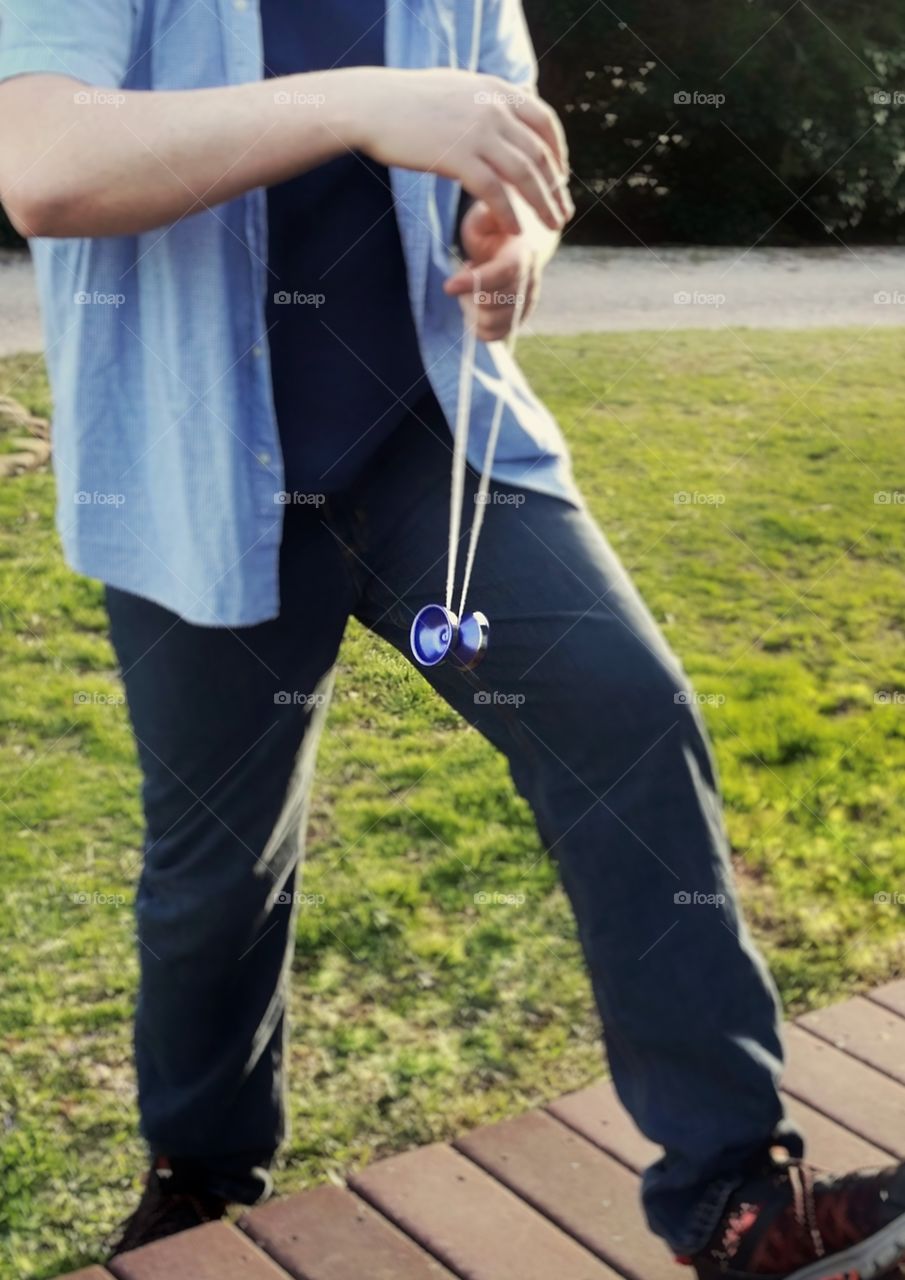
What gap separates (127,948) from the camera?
3.08 m

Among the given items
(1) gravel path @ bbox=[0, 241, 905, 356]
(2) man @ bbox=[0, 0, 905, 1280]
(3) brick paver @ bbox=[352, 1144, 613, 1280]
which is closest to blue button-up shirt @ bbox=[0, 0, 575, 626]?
(2) man @ bbox=[0, 0, 905, 1280]

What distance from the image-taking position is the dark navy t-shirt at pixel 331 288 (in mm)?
1812

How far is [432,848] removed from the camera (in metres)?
3.45

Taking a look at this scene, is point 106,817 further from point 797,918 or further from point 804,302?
point 804,302

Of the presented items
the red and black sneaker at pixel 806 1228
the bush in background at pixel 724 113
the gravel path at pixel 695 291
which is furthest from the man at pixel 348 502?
the bush in background at pixel 724 113

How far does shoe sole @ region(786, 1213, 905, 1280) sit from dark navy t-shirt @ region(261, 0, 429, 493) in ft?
3.22

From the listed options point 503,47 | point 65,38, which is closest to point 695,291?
point 503,47

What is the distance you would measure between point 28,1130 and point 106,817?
110 centimetres

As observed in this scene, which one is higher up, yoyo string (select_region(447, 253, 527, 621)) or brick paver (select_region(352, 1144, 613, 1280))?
yoyo string (select_region(447, 253, 527, 621))

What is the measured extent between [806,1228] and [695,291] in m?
8.51

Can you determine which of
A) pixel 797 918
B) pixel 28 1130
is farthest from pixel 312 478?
pixel 797 918

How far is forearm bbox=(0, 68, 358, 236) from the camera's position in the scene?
1.58 m

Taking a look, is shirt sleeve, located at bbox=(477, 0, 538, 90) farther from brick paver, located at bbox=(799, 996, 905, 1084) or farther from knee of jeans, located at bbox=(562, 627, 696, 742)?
brick paver, located at bbox=(799, 996, 905, 1084)

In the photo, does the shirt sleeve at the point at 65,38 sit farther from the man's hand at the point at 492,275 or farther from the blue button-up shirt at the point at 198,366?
the man's hand at the point at 492,275
